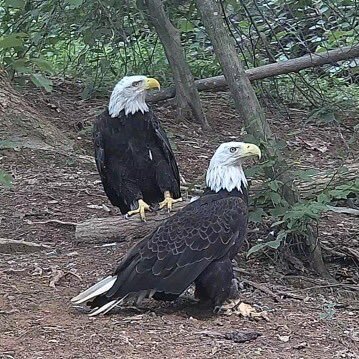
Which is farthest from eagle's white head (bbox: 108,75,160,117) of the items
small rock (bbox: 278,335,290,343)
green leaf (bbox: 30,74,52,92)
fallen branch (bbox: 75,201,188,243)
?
small rock (bbox: 278,335,290,343)

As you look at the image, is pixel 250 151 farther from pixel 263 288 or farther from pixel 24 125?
pixel 24 125

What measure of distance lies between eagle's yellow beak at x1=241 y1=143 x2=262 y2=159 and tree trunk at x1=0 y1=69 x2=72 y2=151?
350 centimetres

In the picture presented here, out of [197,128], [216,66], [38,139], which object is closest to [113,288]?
[38,139]

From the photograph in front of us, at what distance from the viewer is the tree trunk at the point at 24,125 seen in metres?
8.23

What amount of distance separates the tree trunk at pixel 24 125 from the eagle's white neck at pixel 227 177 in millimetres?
3370

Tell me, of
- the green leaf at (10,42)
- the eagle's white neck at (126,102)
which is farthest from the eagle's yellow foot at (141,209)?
the green leaf at (10,42)

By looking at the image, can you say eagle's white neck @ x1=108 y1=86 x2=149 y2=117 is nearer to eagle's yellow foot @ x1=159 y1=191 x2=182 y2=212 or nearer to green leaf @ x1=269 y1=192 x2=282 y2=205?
eagle's yellow foot @ x1=159 y1=191 x2=182 y2=212

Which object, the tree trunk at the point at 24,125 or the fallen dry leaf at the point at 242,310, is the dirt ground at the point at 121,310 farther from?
the tree trunk at the point at 24,125

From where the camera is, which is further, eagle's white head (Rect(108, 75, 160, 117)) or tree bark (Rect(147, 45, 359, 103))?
tree bark (Rect(147, 45, 359, 103))

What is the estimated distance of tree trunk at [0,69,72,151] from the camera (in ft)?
27.0

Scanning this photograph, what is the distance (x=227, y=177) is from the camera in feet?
16.9

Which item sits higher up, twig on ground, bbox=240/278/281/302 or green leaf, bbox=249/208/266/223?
green leaf, bbox=249/208/266/223

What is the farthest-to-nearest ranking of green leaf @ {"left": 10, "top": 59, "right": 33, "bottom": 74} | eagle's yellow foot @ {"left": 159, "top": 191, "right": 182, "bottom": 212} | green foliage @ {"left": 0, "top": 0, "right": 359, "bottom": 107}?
green foliage @ {"left": 0, "top": 0, "right": 359, "bottom": 107}
eagle's yellow foot @ {"left": 159, "top": 191, "right": 182, "bottom": 212}
green leaf @ {"left": 10, "top": 59, "right": 33, "bottom": 74}

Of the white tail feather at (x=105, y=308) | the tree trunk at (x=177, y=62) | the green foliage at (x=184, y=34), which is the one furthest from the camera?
the tree trunk at (x=177, y=62)
